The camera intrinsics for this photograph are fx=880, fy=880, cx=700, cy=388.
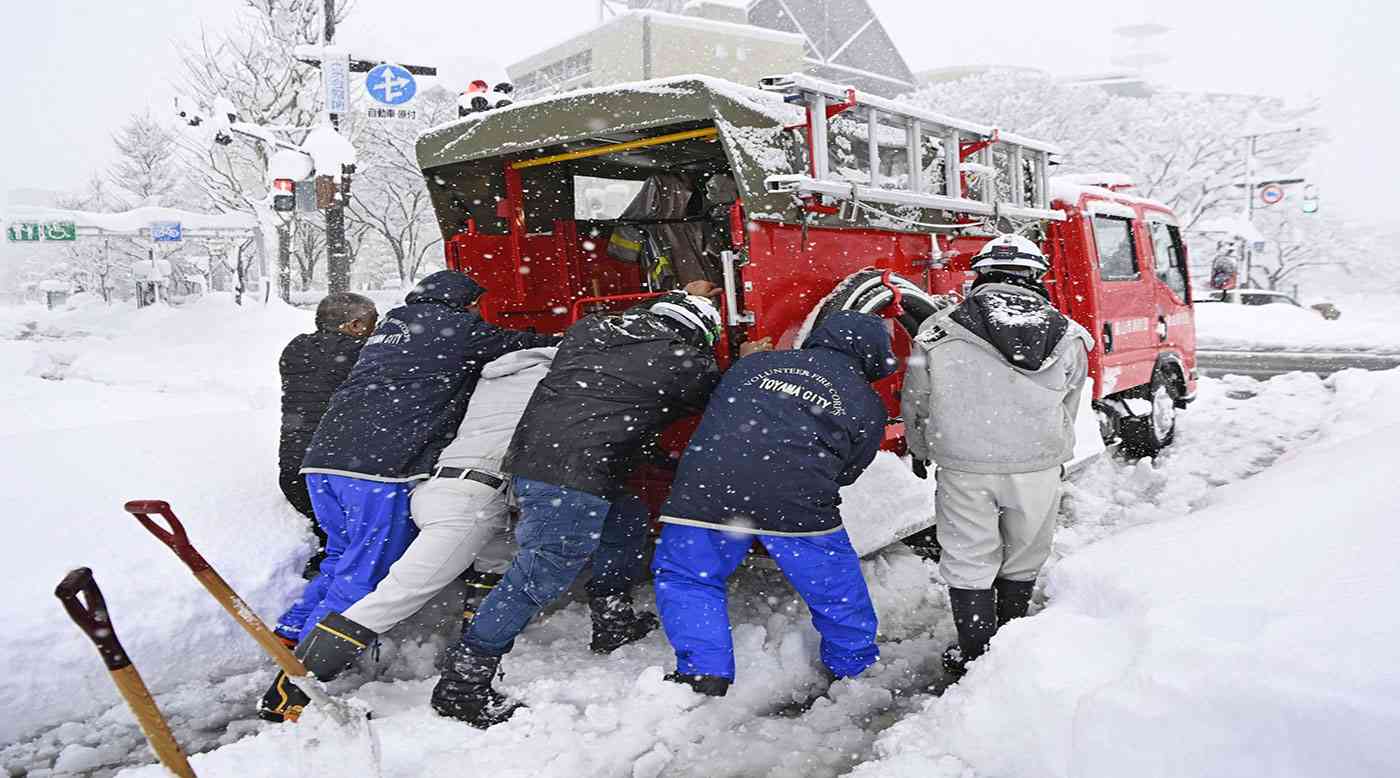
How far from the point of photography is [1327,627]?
2.16 meters

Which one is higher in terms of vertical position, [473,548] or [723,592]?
[473,548]

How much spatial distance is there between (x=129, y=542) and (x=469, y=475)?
196cm

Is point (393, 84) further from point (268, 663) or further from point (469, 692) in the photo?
point (469, 692)

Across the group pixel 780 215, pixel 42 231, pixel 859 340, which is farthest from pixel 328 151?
pixel 42 231

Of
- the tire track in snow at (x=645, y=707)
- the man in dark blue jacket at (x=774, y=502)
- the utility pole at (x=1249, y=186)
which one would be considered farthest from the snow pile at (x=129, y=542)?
the utility pole at (x=1249, y=186)

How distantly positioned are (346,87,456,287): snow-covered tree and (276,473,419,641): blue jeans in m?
25.1

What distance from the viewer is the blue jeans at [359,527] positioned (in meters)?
3.70

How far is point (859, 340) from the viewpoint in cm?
362

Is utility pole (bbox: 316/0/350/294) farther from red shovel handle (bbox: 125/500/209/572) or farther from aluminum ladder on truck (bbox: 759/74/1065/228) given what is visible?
red shovel handle (bbox: 125/500/209/572)

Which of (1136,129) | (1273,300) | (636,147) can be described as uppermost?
(1136,129)

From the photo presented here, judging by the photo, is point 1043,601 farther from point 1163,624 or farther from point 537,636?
point 537,636

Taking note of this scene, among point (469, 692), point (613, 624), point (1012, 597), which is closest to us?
point (469, 692)

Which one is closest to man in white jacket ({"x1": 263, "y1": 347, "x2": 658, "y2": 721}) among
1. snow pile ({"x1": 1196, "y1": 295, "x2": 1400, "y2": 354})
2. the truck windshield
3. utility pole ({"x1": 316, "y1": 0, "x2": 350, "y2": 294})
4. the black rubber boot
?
the black rubber boot

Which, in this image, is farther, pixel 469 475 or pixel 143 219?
pixel 143 219
